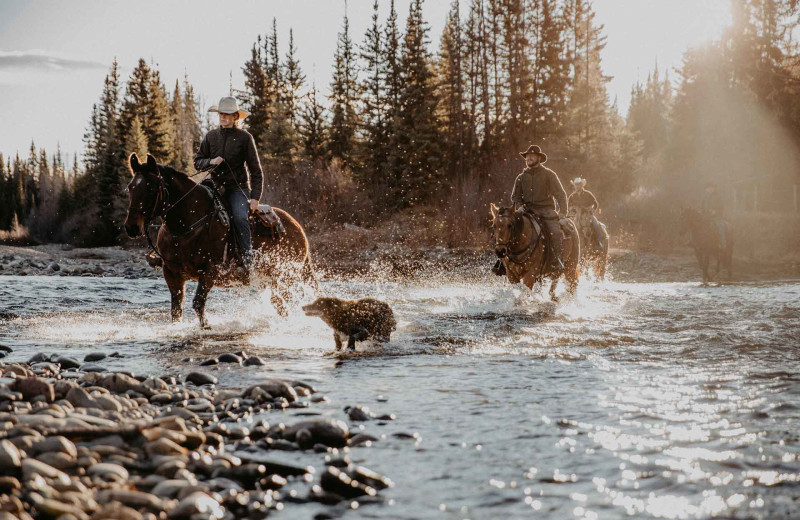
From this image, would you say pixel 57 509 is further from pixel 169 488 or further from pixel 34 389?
pixel 34 389

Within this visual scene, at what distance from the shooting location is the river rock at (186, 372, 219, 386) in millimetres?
6273

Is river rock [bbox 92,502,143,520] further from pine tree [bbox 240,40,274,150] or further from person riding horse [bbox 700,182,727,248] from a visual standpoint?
pine tree [bbox 240,40,274,150]

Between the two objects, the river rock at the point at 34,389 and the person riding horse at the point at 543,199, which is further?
the person riding horse at the point at 543,199

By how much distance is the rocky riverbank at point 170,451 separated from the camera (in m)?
3.24

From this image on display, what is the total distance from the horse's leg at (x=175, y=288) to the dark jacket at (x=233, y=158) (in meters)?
1.55

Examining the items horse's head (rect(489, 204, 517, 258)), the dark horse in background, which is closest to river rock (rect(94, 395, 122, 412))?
horse's head (rect(489, 204, 517, 258))

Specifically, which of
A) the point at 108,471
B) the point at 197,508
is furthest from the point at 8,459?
the point at 197,508

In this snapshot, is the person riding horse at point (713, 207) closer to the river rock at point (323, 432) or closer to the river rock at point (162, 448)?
the river rock at point (323, 432)

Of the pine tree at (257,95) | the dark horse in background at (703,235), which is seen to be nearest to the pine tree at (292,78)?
the pine tree at (257,95)

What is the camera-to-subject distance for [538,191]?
13.1m

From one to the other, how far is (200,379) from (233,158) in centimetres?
480

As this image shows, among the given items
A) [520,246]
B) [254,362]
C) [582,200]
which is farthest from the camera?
[582,200]

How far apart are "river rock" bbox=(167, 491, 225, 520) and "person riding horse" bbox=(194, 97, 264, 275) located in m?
6.94

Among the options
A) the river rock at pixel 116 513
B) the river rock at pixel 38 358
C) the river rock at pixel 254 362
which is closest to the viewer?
the river rock at pixel 116 513
